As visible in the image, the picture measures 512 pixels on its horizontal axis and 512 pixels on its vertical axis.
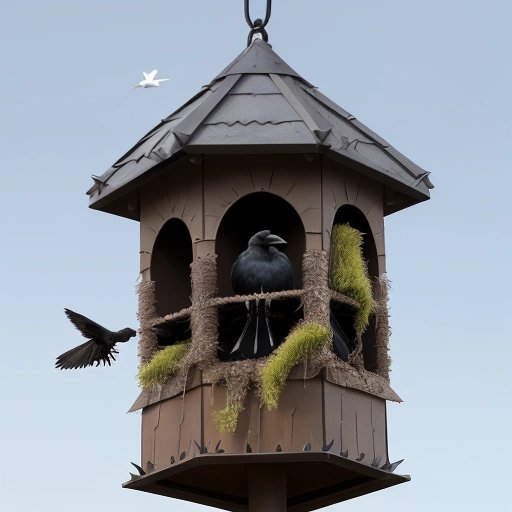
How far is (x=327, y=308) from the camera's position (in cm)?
1705

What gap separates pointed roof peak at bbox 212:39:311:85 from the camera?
18125 mm

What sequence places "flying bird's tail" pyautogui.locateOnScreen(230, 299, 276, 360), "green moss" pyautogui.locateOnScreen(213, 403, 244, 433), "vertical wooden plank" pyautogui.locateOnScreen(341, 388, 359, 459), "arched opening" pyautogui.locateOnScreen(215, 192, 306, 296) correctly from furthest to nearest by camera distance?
"arched opening" pyautogui.locateOnScreen(215, 192, 306, 296)
"flying bird's tail" pyautogui.locateOnScreen(230, 299, 276, 360)
"vertical wooden plank" pyautogui.locateOnScreen(341, 388, 359, 459)
"green moss" pyautogui.locateOnScreen(213, 403, 244, 433)

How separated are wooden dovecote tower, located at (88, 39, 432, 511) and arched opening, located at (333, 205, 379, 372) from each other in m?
0.02

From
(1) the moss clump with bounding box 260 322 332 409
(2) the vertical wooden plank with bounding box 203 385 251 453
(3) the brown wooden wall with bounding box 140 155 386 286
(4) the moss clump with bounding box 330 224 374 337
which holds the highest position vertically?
(3) the brown wooden wall with bounding box 140 155 386 286

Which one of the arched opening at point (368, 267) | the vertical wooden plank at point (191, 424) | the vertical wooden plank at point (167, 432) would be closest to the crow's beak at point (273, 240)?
the arched opening at point (368, 267)

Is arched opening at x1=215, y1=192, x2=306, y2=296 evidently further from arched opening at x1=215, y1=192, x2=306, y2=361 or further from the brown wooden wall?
the brown wooden wall

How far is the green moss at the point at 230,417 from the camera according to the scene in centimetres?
1667

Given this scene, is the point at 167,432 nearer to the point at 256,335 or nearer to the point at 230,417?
the point at 230,417

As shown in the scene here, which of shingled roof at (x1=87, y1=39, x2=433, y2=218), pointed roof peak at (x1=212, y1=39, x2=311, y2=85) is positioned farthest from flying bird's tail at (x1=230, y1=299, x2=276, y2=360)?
pointed roof peak at (x1=212, y1=39, x2=311, y2=85)

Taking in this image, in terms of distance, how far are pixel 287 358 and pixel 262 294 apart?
680 millimetres

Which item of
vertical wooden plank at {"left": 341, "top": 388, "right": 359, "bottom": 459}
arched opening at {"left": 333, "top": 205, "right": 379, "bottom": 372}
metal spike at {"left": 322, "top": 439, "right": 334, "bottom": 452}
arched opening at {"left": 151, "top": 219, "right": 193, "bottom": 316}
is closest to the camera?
metal spike at {"left": 322, "top": 439, "right": 334, "bottom": 452}

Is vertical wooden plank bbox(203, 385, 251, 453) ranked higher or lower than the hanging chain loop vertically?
lower

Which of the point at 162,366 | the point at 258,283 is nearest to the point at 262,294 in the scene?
the point at 258,283

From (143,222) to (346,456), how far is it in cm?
281
